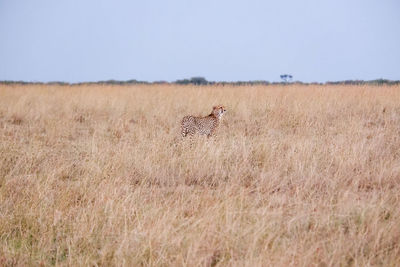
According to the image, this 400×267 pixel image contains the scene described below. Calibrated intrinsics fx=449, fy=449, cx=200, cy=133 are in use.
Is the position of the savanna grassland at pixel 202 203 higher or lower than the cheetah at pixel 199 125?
lower

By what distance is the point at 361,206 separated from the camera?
2760 mm

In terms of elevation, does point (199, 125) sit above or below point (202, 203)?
above

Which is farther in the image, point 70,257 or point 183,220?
point 183,220

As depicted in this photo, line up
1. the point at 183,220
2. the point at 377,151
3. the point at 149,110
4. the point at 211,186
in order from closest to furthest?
the point at 183,220
the point at 211,186
the point at 377,151
the point at 149,110

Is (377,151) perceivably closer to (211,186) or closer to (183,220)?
(211,186)

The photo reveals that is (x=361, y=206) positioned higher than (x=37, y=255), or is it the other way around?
(x=361, y=206)

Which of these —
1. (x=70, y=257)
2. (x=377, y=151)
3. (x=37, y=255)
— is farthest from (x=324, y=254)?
(x=377, y=151)

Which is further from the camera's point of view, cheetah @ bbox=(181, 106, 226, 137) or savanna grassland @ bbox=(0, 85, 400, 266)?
cheetah @ bbox=(181, 106, 226, 137)

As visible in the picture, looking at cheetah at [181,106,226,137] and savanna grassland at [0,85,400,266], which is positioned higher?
cheetah at [181,106,226,137]

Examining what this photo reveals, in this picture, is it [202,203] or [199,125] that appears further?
[199,125]

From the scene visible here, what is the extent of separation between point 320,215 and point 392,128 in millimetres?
4262

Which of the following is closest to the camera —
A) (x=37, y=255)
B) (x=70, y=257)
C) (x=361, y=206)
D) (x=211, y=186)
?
(x=70, y=257)

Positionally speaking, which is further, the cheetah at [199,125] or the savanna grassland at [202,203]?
the cheetah at [199,125]

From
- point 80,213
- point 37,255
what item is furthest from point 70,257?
point 80,213
